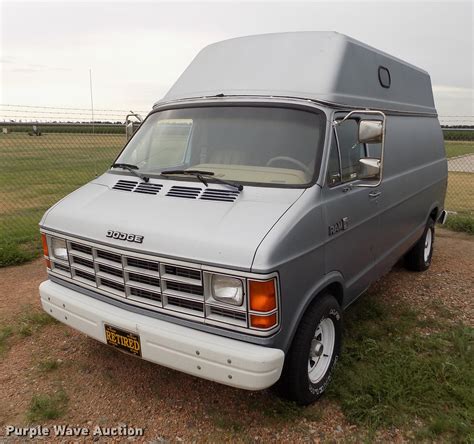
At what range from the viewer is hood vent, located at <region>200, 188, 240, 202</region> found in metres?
3.14

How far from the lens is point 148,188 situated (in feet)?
11.5

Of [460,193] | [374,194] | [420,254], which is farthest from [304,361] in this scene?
[460,193]

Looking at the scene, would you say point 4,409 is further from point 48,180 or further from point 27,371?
point 48,180

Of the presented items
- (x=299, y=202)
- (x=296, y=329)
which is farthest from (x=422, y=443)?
(x=299, y=202)

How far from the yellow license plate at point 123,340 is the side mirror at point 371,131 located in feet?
7.17

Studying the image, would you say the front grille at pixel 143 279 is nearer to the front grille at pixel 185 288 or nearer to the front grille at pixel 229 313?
the front grille at pixel 185 288

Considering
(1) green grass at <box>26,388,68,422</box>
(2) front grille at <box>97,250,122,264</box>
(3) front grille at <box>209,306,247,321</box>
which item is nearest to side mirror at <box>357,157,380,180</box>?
(3) front grille at <box>209,306,247,321</box>

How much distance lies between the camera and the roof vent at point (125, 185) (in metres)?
3.59

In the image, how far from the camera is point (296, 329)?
9.83 feet

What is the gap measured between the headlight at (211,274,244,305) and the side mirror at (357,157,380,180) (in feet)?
4.88

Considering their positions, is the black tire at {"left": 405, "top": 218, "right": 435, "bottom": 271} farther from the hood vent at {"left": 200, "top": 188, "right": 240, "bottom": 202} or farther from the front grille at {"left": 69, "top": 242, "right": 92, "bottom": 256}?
the front grille at {"left": 69, "top": 242, "right": 92, "bottom": 256}

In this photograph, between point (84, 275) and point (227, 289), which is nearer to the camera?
point (227, 289)

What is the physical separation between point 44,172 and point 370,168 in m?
16.7

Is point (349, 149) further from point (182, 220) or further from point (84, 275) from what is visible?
point (84, 275)
